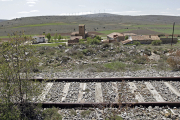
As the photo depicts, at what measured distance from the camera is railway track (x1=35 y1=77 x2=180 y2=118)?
7391 mm

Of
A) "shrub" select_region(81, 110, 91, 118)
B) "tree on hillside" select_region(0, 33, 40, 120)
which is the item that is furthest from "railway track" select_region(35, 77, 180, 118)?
"tree on hillside" select_region(0, 33, 40, 120)

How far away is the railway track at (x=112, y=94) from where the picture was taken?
739cm

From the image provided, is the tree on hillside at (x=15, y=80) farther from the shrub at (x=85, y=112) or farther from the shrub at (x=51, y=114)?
the shrub at (x=85, y=112)

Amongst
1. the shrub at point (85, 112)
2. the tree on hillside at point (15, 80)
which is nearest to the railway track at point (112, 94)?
the shrub at point (85, 112)

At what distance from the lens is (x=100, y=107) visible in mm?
7180

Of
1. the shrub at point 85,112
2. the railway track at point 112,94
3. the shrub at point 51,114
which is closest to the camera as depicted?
the shrub at point 51,114

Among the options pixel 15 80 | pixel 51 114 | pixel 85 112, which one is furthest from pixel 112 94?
pixel 15 80

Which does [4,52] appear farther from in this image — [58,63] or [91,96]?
[58,63]

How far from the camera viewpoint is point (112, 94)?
846 centimetres

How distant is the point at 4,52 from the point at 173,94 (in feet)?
27.2

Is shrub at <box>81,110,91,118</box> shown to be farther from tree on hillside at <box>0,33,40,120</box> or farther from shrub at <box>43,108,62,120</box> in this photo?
tree on hillside at <box>0,33,40,120</box>

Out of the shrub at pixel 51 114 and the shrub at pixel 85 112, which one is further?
the shrub at pixel 85 112

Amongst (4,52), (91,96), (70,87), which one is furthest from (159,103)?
(4,52)

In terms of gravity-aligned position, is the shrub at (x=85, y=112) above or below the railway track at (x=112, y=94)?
below
